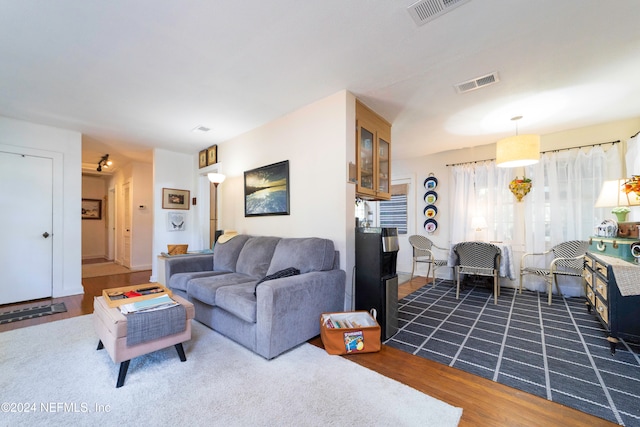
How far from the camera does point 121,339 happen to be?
172 centimetres

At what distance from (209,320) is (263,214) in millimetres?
1573

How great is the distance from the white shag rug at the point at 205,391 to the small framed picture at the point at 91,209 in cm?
709

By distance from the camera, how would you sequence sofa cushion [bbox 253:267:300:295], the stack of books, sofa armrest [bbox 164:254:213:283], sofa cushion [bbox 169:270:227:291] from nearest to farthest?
1. the stack of books
2. sofa cushion [bbox 253:267:300:295]
3. sofa cushion [bbox 169:270:227:291]
4. sofa armrest [bbox 164:254:213:283]

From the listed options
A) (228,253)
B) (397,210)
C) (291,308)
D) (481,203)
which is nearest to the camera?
(291,308)

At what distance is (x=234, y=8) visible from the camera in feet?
5.60

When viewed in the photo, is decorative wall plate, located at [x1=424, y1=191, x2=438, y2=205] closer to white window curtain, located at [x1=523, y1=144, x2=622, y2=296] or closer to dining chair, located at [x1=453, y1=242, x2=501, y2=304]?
white window curtain, located at [x1=523, y1=144, x2=622, y2=296]

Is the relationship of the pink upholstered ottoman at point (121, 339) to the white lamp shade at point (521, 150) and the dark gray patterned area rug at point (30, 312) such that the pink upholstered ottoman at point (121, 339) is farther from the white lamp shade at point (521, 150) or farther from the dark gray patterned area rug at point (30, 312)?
the white lamp shade at point (521, 150)

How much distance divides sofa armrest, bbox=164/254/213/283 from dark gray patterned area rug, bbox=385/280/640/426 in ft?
8.21

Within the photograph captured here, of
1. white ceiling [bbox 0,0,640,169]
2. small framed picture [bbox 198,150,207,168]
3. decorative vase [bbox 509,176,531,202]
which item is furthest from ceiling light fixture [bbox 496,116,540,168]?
small framed picture [bbox 198,150,207,168]

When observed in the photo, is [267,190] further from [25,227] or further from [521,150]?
[25,227]

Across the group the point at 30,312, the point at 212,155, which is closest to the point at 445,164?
the point at 212,155

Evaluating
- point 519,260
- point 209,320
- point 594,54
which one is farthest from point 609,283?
point 209,320

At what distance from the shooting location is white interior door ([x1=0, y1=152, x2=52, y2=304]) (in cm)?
358

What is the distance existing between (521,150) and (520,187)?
55.2 inches
